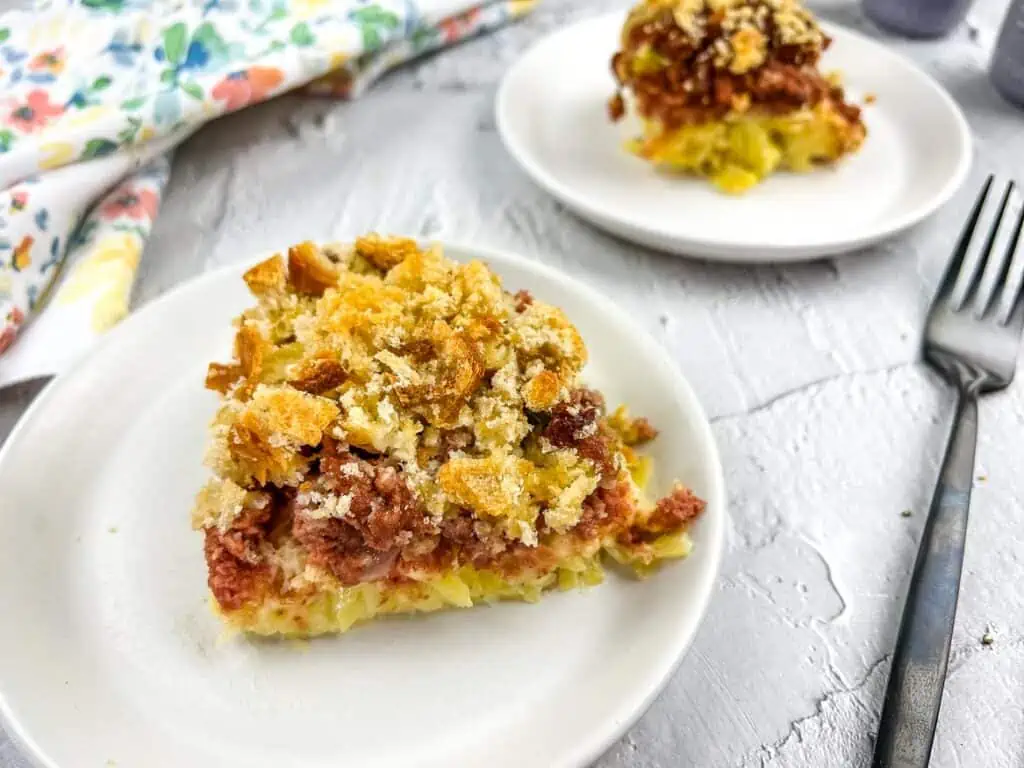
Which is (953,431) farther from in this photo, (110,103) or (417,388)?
(110,103)

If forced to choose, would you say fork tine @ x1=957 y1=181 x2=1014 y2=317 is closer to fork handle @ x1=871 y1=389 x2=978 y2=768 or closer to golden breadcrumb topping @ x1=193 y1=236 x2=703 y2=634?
fork handle @ x1=871 y1=389 x2=978 y2=768

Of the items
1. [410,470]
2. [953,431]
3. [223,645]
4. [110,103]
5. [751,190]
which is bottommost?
[953,431]

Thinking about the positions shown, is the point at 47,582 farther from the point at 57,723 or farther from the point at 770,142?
the point at 770,142

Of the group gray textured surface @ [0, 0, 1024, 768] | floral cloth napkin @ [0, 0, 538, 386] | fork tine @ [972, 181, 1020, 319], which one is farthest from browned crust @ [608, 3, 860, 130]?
floral cloth napkin @ [0, 0, 538, 386]

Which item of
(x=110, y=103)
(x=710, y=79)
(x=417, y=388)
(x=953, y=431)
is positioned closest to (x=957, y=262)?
(x=953, y=431)

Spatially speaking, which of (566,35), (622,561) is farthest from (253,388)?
(566,35)

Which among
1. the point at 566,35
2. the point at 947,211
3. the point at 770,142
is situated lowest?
the point at 947,211

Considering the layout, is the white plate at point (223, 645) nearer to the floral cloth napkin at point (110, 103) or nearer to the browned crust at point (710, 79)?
the floral cloth napkin at point (110, 103)
